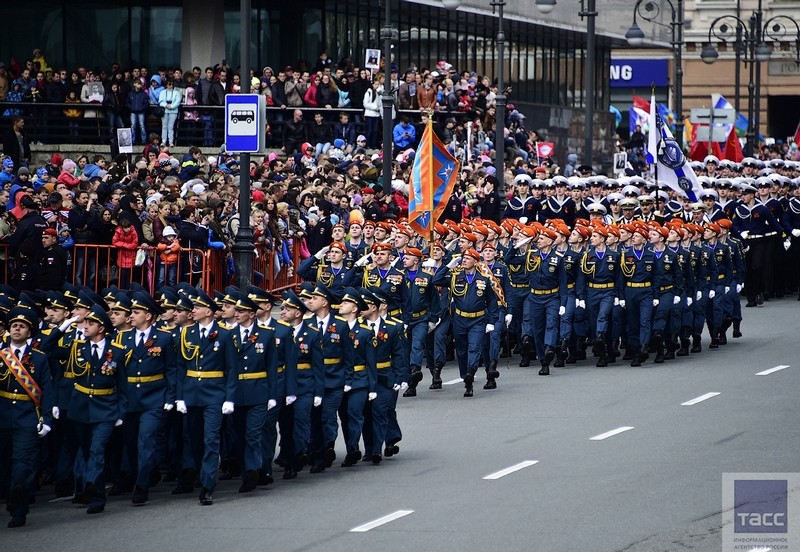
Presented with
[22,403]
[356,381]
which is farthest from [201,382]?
[356,381]

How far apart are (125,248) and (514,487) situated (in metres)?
9.76

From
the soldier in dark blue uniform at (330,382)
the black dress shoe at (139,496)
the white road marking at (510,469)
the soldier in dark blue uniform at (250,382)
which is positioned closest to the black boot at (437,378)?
the soldier in dark blue uniform at (330,382)

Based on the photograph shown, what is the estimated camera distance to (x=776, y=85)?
2857 inches

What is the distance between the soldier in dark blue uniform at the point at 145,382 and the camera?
13992 millimetres

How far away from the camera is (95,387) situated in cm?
1395

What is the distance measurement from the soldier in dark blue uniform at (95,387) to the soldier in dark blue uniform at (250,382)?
3.03 ft

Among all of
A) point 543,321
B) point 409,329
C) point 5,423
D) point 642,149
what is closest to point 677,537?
point 5,423

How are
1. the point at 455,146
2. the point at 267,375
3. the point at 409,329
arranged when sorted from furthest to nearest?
the point at 455,146 → the point at 409,329 → the point at 267,375

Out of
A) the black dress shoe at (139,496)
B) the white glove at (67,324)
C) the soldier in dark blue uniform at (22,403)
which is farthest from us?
the white glove at (67,324)

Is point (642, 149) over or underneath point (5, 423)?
over

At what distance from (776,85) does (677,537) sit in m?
62.9

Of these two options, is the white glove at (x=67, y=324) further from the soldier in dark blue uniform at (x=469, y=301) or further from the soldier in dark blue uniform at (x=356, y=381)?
the soldier in dark blue uniform at (x=469, y=301)

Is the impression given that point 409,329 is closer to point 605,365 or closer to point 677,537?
point 605,365

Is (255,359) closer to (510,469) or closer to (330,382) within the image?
(330,382)
